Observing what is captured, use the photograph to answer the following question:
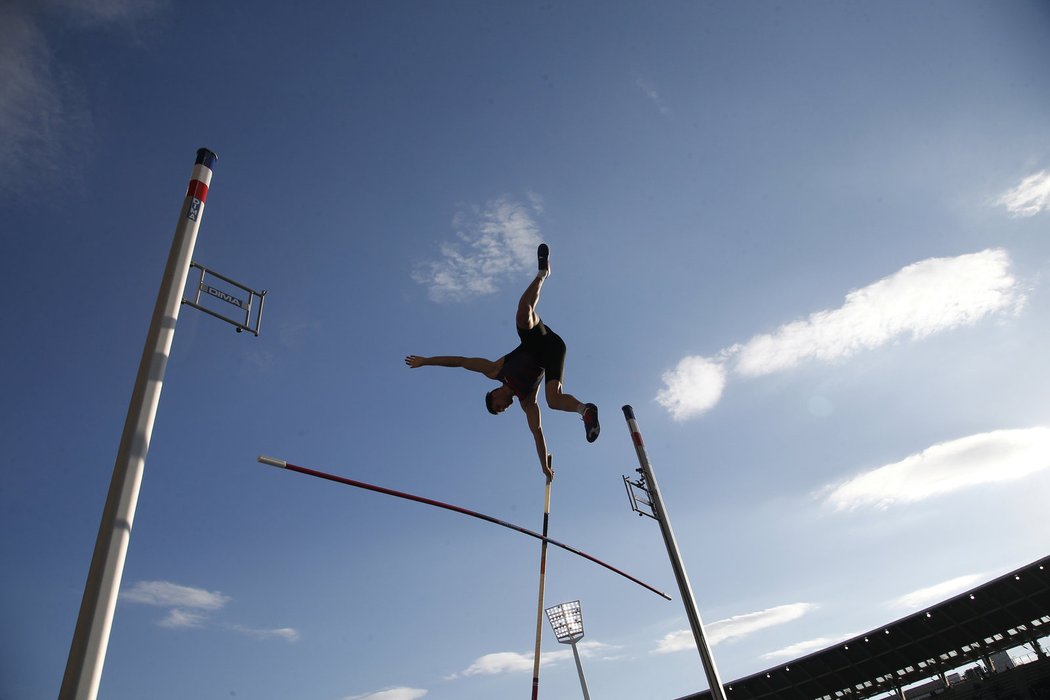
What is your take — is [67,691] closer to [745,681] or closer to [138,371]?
[138,371]

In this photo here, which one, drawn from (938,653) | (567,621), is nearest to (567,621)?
(567,621)

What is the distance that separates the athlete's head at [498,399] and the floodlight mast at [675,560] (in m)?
4.95

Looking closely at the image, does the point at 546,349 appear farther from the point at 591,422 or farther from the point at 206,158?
the point at 206,158

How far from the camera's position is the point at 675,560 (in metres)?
9.64

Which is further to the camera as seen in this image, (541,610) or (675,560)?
(675,560)

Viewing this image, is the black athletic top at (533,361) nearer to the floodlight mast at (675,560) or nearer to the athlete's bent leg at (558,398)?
the athlete's bent leg at (558,398)

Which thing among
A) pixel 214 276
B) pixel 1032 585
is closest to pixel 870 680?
pixel 1032 585

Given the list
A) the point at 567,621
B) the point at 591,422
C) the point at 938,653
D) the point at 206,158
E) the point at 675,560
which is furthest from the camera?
the point at 567,621

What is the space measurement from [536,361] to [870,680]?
24707 millimetres

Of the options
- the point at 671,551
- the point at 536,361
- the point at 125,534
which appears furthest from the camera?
the point at 671,551

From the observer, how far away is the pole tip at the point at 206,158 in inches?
194

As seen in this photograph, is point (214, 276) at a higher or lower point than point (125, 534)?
higher

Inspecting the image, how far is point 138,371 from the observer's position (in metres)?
4.14

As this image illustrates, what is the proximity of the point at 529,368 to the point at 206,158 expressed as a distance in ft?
10.8
